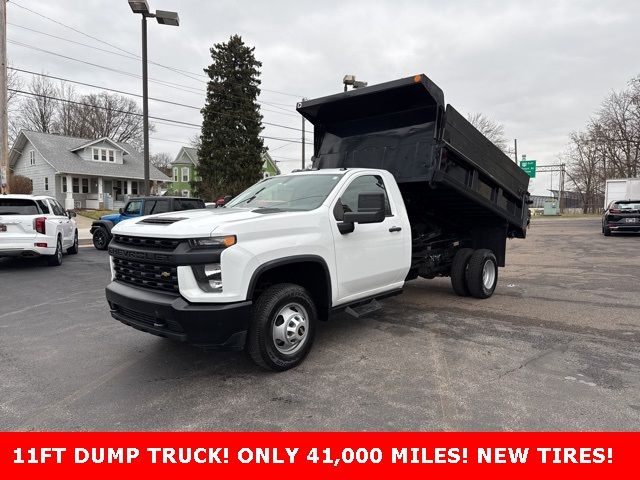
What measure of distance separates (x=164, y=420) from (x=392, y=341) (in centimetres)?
264

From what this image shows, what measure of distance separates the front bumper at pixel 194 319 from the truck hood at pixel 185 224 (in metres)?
0.52

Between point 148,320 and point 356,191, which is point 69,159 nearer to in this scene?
point 356,191

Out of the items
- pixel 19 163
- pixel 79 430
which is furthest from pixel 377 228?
pixel 19 163

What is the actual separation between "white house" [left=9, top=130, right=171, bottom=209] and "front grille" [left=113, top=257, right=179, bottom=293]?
112ft

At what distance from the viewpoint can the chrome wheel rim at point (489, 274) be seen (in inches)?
284

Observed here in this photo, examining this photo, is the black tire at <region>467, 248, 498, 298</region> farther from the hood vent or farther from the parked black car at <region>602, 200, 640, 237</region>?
the parked black car at <region>602, 200, 640, 237</region>

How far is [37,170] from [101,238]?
26851mm

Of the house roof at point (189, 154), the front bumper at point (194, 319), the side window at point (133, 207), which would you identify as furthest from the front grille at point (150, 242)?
the house roof at point (189, 154)

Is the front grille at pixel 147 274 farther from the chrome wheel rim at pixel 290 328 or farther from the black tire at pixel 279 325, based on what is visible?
the chrome wheel rim at pixel 290 328

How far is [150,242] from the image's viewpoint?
3.83 m

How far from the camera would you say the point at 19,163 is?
38.7 metres

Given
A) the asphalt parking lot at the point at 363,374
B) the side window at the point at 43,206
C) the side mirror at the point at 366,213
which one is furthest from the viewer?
the side window at the point at 43,206
